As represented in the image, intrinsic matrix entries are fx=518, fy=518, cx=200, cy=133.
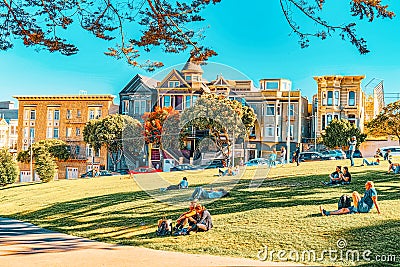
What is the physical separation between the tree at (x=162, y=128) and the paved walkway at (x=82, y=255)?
253 inches

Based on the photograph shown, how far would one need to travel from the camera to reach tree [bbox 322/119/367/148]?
4712 cm

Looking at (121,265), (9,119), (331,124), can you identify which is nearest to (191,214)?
(121,265)

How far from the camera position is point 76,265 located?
1052cm

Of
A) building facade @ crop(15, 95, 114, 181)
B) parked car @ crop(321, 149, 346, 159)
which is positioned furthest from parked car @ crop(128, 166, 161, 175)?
building facade @ crop(15, 95, 114, 181)

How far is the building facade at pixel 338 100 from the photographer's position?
5122 cm

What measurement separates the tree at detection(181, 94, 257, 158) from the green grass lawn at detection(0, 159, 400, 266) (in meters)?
2.43

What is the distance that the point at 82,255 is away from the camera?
12000 millimetres

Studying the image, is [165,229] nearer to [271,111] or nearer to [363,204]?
[363,204]

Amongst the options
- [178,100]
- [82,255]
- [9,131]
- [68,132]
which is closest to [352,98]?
[178,100]

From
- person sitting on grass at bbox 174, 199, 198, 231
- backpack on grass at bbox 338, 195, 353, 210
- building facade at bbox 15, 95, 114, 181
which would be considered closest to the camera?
person sitting on grass at bbox 174, 199, 198, 231

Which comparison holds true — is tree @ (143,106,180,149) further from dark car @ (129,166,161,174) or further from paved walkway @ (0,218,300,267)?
paved walkway @ (0,218,300,267)

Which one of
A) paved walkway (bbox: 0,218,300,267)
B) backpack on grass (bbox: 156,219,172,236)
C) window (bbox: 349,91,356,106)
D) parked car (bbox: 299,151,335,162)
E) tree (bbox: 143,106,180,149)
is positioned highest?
window (bbox: 349,91,356,106)

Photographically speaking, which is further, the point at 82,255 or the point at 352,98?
the point at 352,98

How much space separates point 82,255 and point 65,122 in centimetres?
4886
